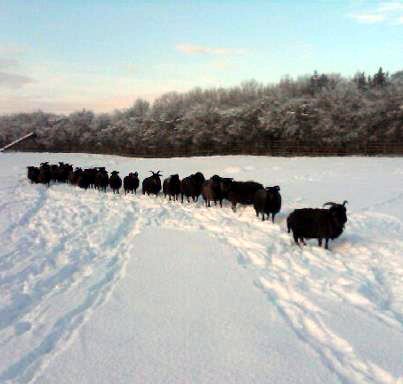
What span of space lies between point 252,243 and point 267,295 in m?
3.37

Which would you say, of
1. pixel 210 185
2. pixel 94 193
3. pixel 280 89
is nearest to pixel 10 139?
pixel 280 89

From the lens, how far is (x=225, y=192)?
1574cm

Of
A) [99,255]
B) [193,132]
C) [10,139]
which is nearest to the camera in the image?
[99,255]

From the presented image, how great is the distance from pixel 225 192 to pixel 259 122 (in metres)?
33.0

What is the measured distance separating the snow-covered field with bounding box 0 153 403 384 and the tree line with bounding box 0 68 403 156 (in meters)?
29.1

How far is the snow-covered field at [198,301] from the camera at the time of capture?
453cm

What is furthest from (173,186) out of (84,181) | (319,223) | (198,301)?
(198,301)

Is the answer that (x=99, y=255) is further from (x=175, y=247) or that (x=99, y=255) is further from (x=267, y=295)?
(x=267, y=295)

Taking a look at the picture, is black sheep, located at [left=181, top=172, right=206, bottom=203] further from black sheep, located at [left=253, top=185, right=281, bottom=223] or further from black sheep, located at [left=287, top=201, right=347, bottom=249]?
black sheep, located at [left=287, top=201, right=347, bottom=249]

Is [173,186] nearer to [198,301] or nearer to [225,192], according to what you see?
[225,192]

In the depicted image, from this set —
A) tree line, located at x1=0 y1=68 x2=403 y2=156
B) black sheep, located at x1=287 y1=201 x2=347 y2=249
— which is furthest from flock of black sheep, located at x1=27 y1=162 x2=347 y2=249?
tree line, located at x1=0 y1=68 x2=403 y2=156

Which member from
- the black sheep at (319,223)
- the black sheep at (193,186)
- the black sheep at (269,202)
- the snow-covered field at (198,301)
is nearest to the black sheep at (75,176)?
the black sheep at (193,186)

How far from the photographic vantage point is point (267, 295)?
6.59 m

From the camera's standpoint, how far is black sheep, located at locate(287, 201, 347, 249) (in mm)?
9430
